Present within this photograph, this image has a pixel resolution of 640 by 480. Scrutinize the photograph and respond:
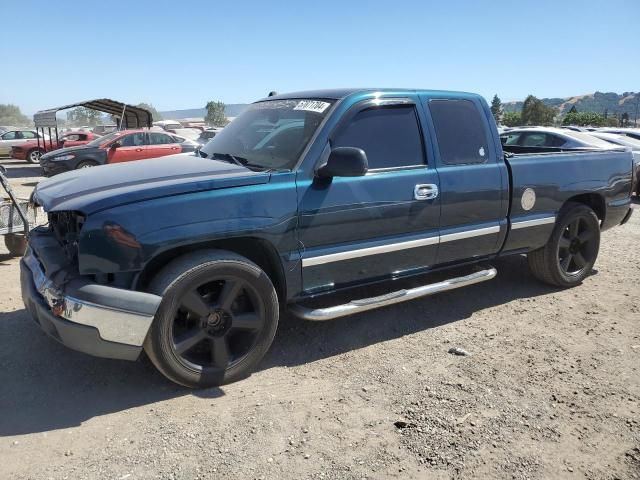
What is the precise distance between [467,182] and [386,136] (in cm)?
81

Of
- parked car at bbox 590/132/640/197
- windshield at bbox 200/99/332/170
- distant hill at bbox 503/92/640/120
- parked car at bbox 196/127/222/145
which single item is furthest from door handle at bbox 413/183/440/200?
distant hill at bbox 503/92/640/120

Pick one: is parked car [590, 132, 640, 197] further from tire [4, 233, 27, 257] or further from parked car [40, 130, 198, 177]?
tire [4, 233, 27, 257]

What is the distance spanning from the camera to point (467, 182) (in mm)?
4164

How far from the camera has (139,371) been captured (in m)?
3.44

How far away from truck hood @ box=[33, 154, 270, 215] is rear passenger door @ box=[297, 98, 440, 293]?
19.6 inches

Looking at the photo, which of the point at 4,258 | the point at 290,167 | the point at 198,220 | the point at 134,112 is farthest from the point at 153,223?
the point at 134,112

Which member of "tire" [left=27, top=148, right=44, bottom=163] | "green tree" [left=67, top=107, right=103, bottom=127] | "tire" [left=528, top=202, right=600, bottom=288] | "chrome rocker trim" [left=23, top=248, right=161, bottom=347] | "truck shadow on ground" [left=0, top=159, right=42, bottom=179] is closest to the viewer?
"chrome rocker trim" [left=23, top=248, right=161, bottom=347]

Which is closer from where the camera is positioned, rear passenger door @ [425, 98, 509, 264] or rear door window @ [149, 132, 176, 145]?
rear passenger door @ [425, 98, 509, 264]

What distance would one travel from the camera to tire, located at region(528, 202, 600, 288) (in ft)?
16.6

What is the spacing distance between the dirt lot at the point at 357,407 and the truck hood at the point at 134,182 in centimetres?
115

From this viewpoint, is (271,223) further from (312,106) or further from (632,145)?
(632,145)

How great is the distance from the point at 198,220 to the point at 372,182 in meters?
1.29

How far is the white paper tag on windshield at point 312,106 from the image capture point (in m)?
3.76

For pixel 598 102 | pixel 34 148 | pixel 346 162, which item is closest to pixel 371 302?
pixel 346 162
